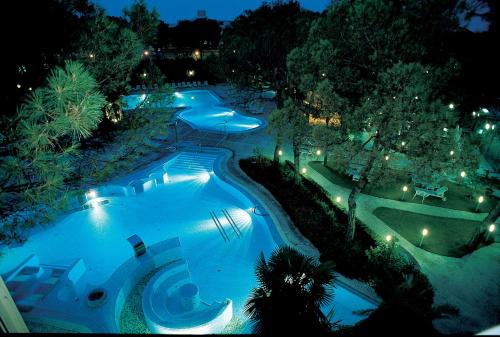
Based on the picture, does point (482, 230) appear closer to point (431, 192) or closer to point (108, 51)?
point (431, 192)

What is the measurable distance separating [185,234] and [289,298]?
809 cm

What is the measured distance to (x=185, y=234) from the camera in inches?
488

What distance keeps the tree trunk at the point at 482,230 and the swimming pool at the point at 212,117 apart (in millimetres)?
16432

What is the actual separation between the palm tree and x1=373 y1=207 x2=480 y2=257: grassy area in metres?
8.09

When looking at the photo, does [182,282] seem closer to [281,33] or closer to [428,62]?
[428,62]

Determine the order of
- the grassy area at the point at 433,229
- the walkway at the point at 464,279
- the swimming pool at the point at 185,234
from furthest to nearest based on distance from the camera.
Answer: the grassy area at the point at 433,229 < the swimming pool at the point at 185,234 < the walkway at the point at 464,279

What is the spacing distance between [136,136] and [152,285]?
5.27 m

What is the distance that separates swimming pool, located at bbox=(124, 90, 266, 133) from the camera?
24.3 m

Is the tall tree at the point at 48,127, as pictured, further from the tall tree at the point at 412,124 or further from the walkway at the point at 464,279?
the walkway at the point at 464,279

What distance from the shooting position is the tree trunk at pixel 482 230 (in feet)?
33.9

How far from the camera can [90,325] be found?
7.35 m

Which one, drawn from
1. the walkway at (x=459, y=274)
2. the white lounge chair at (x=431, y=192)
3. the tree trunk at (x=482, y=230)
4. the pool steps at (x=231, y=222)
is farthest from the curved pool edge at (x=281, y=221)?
the white lounge chair at (x=431, y=192)

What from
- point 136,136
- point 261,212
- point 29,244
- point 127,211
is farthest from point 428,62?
point 29,244

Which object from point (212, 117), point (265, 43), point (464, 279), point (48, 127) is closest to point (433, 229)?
point (464, 279)
